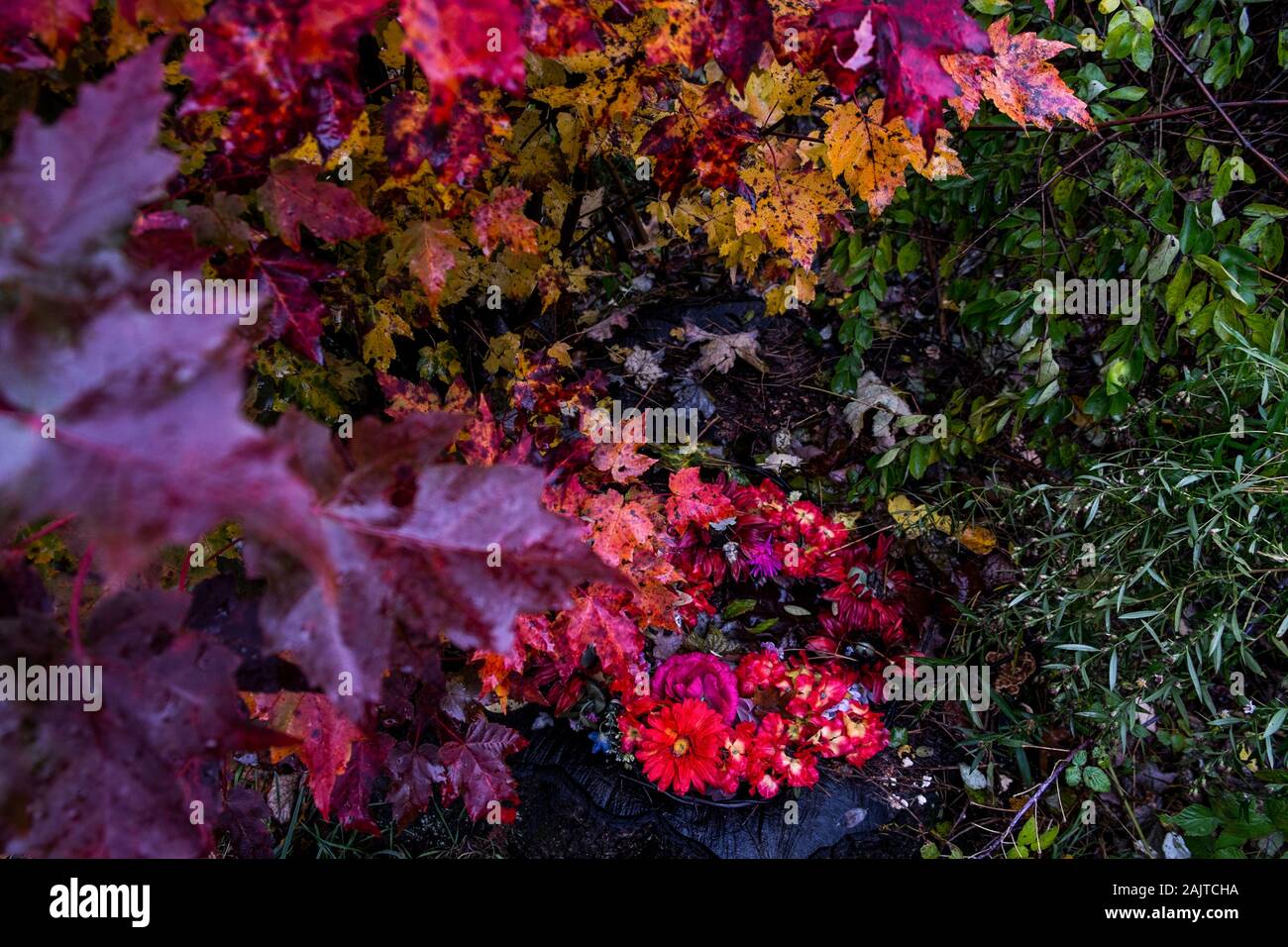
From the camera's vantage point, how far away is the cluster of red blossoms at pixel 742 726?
5.33 feet

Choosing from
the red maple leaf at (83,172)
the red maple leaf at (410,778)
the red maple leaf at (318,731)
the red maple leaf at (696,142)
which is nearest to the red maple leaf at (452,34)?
the red maple leaf at (83,172)

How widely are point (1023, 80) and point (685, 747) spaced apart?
1377 millimetres

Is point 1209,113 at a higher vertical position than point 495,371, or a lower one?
higher

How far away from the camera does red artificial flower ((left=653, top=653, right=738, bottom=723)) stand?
169cm

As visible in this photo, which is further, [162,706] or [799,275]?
[799,275]

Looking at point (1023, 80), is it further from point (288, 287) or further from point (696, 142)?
point (288, 287)

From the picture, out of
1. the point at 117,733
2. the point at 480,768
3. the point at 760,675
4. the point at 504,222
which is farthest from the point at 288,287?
the point at 760,675

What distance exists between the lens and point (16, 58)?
69 cm

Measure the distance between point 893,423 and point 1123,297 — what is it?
2.29ft

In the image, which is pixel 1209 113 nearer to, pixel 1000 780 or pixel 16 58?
pixel 1000 780

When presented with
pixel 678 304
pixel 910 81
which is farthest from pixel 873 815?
pixel 678 304

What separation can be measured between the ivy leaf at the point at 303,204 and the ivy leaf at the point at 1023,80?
3.10 ft
